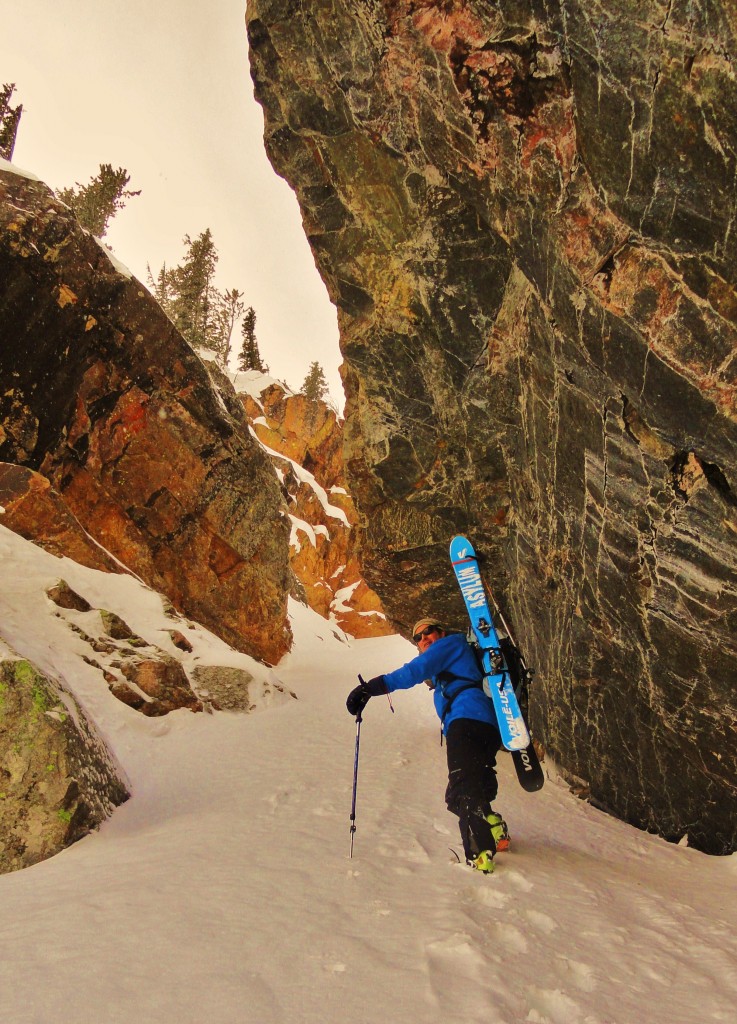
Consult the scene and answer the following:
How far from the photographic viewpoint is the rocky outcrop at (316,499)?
46.9 metres

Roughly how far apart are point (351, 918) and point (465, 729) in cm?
253

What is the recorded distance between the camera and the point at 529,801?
8.46m

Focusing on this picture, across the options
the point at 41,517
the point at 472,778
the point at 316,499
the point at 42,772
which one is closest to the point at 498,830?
the point at 472,778

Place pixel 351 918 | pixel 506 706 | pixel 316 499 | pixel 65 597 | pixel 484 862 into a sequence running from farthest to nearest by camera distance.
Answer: pixel 316 499 → pixel 65 597 → pixel 506 706 → pixel 484 862 → pixel 351 918

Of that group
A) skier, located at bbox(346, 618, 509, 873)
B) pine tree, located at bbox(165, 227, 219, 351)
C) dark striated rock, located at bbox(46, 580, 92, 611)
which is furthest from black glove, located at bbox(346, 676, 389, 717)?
pine tree, located at bbox(165, 227, 219, 351)

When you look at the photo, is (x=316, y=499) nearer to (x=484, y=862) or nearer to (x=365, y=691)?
(x=365, y=691)

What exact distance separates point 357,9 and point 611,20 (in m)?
5.63

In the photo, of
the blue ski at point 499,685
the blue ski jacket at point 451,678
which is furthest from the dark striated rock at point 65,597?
the blue ski at point 499,685

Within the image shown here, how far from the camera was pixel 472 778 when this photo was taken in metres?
5.43

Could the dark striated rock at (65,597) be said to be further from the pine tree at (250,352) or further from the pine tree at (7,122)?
the pine tree at (250,352)

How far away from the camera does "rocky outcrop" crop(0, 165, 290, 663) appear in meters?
16.4

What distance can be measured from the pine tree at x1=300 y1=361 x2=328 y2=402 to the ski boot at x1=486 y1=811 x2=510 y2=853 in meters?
57.3

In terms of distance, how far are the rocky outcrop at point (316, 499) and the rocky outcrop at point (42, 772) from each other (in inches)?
1356

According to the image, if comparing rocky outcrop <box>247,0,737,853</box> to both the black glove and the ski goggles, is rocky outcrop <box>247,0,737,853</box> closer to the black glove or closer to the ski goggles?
the ski goggles
